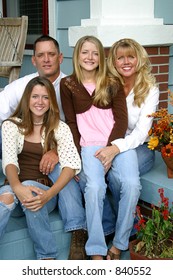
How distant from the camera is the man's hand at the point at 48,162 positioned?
2.86m

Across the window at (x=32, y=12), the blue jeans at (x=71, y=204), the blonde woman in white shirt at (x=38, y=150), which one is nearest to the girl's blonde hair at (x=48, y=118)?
the blonde woman in white shirt at (x=38, y=150)

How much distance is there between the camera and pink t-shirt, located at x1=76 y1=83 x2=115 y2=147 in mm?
3037

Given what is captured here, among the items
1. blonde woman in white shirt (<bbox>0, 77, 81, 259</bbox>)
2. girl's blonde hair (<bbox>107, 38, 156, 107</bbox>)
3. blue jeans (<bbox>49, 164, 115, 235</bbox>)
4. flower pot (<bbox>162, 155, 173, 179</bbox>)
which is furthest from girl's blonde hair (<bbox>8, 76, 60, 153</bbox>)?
flower pot (<bbox>162, 155, 173, 179</bbox>)

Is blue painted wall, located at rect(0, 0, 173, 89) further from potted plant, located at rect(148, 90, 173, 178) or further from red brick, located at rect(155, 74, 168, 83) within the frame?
potted plant, located at rect(148, 90, 173, 178)

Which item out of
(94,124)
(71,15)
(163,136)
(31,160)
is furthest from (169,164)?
(71,15)

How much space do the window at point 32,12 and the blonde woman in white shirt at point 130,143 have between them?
181 centimetres

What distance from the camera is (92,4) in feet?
12.0

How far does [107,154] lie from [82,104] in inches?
16.3

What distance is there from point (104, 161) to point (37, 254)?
2.22 ft

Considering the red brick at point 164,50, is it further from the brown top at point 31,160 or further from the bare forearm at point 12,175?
the bare forearm at point 12,175

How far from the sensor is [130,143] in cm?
298

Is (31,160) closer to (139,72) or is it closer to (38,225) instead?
(38,225)

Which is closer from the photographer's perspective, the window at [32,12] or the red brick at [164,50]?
the red brick at [164,50]

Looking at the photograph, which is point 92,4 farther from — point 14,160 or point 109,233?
point 109,233
